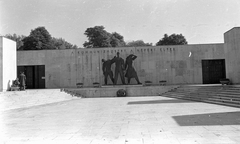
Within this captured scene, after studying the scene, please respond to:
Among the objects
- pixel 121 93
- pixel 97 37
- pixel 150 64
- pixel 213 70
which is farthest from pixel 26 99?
pixel 97 37

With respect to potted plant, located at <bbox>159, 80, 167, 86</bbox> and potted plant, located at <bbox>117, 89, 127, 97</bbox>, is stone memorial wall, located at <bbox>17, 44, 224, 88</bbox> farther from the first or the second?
potted plant, located at <bbox>117, 89, 127, 97</bbox>

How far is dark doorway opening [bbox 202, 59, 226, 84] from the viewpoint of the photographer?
88.8 feet

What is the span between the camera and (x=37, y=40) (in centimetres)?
4672

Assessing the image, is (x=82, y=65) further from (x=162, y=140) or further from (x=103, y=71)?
(x=162, y=140)

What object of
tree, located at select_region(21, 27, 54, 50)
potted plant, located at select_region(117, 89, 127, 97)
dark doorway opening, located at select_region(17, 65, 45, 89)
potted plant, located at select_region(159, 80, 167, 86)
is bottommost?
potted plant, located at select_region(117, 89, 127, 97)

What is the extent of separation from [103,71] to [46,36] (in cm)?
2940

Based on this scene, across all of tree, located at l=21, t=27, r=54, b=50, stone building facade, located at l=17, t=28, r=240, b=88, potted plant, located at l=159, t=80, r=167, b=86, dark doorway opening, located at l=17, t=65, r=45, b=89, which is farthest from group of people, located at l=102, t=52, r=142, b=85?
tree, located at l=21, t=27, r=54, b=50

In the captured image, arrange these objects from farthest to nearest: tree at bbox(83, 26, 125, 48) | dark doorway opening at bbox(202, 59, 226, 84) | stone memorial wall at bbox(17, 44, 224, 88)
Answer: tree at bbox(83, 26, 125, 48)
dark doorway opening at bbox(202, 59, 226, 84)
stone memorial wall at bbox(17, 44, 224, 88)

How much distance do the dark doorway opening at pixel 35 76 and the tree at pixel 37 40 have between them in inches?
768

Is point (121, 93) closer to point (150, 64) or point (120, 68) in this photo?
point (120, 68)

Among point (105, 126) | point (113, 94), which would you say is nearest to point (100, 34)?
point (113, 94)

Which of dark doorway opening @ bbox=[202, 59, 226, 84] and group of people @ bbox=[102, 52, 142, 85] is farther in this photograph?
dark doorway opening @ bbox=[202, 59, 226, 84]

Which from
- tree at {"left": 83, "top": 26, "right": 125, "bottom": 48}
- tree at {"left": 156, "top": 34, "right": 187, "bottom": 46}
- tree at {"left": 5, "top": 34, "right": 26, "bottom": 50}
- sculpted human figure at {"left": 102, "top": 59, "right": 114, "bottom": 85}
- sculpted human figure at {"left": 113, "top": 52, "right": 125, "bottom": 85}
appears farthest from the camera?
tree at {"left": 156, "top": 34, "right": 187, "bottom": 46}

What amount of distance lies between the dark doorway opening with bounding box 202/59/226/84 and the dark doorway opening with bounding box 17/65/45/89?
780 inches
